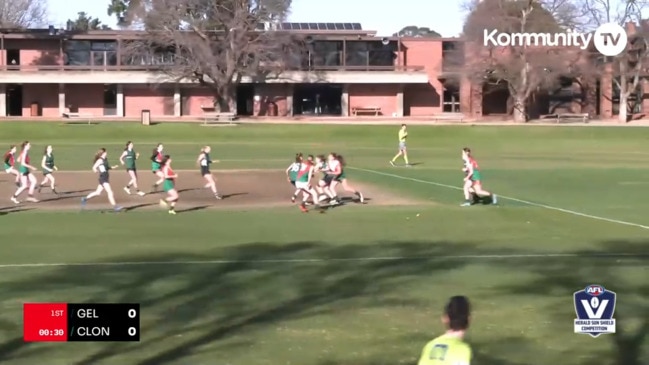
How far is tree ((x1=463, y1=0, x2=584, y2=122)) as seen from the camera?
7438 centimetres

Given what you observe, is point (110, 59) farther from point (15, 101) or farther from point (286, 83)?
point (286, 83)

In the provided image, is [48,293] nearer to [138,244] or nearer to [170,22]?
[138,244]

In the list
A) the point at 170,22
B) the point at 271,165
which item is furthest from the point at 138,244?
the point at 170,22

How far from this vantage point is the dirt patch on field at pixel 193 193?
3095cm

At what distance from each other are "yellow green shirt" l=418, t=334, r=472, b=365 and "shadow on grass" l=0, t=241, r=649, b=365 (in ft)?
17.8

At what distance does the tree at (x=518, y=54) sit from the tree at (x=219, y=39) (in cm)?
1391

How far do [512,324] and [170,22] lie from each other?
6336cm

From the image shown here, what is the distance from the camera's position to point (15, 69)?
7881 centimetres

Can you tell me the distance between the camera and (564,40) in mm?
75188

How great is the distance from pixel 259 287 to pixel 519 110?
210ft

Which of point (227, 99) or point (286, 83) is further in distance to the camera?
point (286, 83)

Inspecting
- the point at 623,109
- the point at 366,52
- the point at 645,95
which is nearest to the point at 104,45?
the point at 366,52

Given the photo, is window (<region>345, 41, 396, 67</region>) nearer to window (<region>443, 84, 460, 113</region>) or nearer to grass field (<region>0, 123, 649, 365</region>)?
window (<region>443, 84, 460, 113</region>)

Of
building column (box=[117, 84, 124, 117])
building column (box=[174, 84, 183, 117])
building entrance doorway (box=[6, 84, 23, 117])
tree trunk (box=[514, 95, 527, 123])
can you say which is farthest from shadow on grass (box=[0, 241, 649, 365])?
building entrance doorway (box=[6, 84, 23, 117])
